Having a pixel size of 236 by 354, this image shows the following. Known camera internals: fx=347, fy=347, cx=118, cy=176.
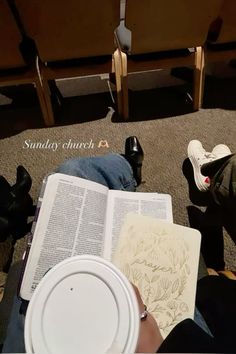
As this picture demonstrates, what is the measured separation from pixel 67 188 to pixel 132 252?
0.27 meters

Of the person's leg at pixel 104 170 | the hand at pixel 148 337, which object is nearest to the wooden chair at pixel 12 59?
the person's leg at pixel 104 170

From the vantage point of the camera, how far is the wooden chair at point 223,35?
140 cm

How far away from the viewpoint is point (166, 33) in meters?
1.43

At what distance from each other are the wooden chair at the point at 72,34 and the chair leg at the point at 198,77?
14.8 inches

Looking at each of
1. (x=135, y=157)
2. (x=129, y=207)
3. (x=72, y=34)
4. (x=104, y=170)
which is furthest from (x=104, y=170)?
(x=72, y=34)

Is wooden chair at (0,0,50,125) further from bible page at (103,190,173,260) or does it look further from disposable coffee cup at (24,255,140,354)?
disposable coffee cup at (24,255,140,354)

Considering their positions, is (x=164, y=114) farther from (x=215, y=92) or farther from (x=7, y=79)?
(x=7, y=79)

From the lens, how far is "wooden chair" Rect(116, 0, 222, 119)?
51.9 inches

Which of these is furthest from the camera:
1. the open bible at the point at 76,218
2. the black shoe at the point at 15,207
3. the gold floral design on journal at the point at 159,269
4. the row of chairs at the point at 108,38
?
the row of chairs at the point at 108,38

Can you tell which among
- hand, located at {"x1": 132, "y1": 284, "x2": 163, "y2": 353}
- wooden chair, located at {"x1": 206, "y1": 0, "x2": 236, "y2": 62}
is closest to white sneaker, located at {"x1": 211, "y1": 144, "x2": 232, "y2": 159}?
wooden chair, located at {"x1": 206, "y1": 0, "x2": 236, "y2": 62}

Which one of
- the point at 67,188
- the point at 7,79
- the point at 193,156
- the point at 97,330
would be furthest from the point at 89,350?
the point at 7,79

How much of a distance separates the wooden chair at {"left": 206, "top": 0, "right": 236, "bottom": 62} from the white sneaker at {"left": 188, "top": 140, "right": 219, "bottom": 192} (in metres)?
0.43

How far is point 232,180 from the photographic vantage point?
36.1 inches

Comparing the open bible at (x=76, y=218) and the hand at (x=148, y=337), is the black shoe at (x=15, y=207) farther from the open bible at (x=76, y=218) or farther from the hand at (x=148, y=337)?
the hand at (x=148, y=337)
